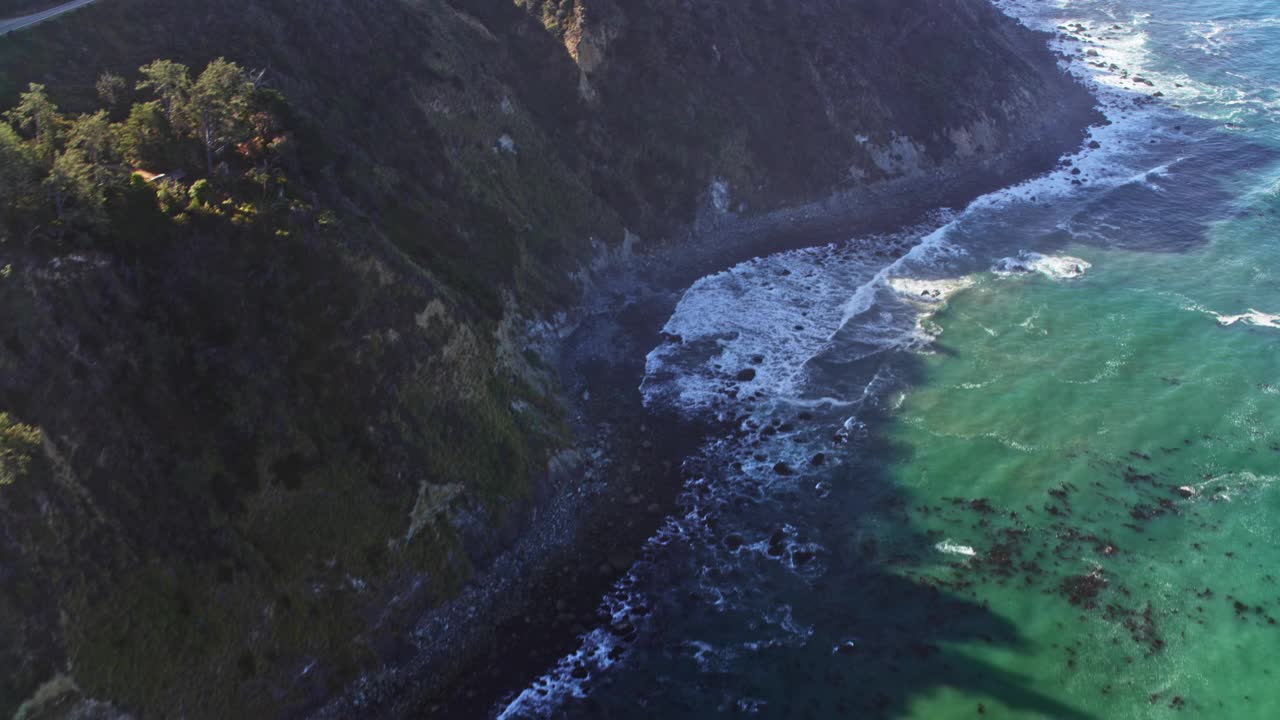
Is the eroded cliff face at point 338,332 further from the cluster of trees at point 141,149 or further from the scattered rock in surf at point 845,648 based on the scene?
the scattered rock in surf at point 845,648

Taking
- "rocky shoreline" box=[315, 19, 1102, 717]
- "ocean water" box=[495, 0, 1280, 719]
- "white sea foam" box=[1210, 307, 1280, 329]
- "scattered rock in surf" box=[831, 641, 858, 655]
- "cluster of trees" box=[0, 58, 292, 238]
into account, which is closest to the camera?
"cluster of trees" box=[0, 58, 292, 238]

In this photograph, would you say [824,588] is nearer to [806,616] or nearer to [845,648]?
[806,616]

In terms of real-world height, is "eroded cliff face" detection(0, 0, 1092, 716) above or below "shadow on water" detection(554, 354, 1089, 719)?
above

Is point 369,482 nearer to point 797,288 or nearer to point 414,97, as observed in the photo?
point 414,97

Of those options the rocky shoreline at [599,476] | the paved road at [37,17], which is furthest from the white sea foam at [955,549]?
the paved road at [37,17]

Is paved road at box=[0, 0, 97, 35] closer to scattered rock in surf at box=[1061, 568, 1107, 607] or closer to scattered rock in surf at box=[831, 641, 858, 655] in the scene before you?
scattered rock in surf at box=[831, 641, 858, 655]

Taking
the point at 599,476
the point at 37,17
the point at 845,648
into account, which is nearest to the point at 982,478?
the point at 845,648

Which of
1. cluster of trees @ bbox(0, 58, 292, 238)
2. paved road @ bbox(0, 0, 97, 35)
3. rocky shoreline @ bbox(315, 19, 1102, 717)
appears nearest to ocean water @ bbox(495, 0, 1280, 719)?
rocky shoreline @ bbox(315, 19, 1102, 717)

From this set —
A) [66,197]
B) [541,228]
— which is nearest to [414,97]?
[541,228]
